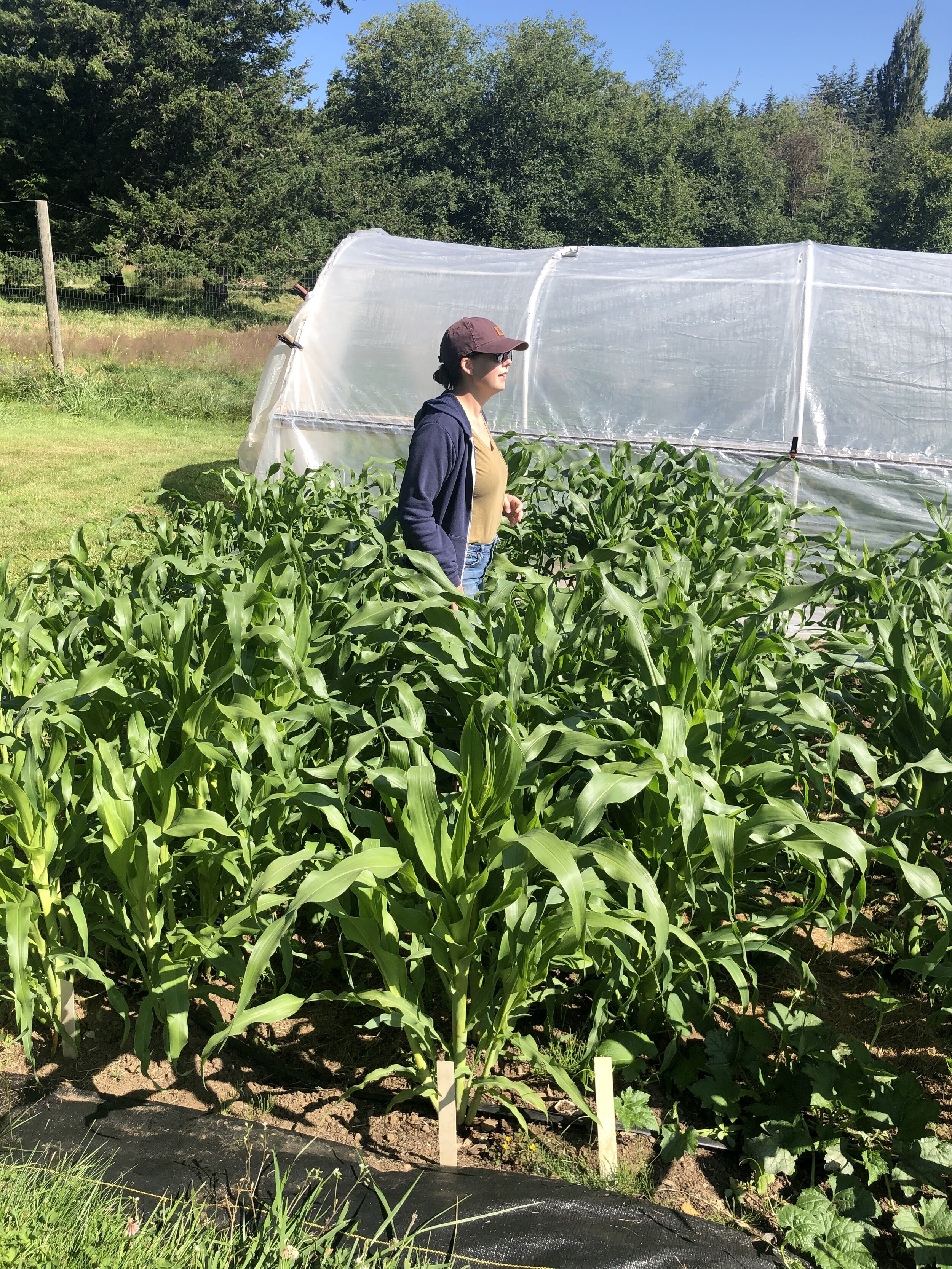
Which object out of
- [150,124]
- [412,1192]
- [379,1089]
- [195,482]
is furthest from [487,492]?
[150,124]

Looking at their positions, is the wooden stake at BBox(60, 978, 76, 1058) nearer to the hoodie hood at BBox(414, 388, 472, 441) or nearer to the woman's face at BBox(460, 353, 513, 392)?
the hoodie hood at BBox(414, 388, 472, 441)

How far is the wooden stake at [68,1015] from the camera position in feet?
6.97

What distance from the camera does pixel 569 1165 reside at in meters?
1.89

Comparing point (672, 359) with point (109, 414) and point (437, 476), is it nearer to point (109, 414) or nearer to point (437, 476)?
point (437, 476)

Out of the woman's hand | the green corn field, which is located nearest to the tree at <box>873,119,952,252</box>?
the woman's hand

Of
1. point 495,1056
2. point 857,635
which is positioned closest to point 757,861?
point 495,1056

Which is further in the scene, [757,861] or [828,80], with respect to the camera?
[828,80]

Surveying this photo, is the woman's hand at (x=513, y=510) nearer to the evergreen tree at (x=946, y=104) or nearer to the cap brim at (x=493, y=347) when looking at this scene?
the cap brim at (x=493, y=347)

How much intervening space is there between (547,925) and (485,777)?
0.30 m

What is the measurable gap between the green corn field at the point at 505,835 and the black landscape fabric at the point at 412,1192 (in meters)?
0.17

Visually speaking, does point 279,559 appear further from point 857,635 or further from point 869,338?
point 869,338

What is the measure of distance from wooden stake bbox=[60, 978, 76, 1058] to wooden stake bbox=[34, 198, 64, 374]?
9592 millimetres

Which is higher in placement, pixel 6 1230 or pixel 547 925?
pixel 547 925

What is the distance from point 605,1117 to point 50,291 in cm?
1077
